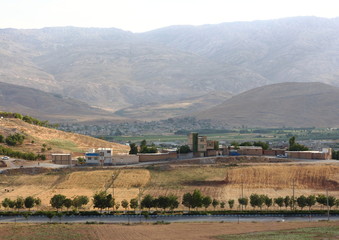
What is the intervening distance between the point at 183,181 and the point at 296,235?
39.0 metres

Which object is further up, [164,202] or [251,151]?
[251,151]

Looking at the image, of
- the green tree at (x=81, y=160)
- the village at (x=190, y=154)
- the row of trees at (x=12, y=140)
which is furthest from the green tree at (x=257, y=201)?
the row of trees at (x=12, y=140)

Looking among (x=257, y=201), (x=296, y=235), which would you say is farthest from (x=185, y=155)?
(x=296, y=235)

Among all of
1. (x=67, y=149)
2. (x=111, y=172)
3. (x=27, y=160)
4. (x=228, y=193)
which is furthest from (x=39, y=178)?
(x=67, y=149)

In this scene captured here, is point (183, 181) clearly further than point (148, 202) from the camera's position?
Yes

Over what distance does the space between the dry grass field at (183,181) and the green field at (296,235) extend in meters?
24.6

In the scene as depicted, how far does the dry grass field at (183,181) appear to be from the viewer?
95.8 m

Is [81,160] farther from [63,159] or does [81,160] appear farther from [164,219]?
[164,219]

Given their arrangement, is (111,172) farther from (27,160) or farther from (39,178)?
(27,160)

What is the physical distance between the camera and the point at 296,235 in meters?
64.0

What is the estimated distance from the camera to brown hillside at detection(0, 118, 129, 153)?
142 meters

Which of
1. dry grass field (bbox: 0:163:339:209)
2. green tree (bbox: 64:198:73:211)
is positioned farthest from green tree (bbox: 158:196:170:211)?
dry grass field (bbox: 0:163:339:209)

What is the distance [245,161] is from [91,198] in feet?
110

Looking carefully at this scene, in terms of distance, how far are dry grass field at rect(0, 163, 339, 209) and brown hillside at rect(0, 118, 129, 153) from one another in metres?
32.3
